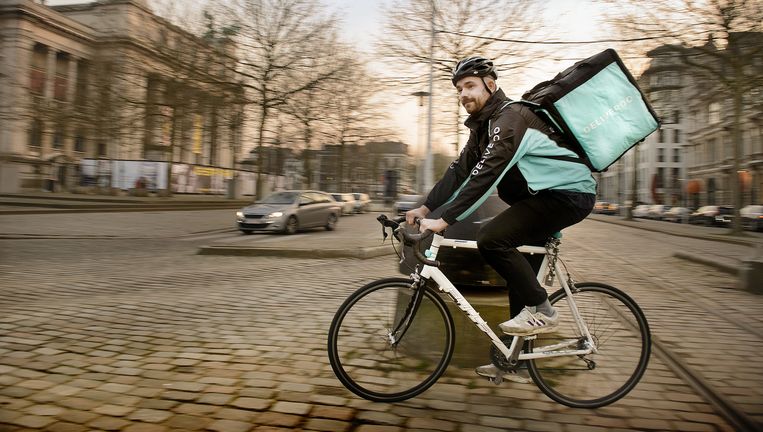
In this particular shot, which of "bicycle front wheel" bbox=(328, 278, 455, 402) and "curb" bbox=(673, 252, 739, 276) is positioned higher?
"curb" bbox=(673, 252, 739, 276)

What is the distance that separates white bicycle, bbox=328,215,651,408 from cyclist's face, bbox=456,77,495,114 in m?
0.80

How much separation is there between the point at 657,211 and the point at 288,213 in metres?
38.0

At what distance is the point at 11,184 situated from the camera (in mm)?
33438

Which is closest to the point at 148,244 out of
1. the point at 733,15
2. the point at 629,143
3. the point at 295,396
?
the point at 295,396

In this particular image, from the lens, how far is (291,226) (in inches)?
707

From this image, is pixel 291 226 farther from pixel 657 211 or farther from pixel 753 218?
pixel 657 211

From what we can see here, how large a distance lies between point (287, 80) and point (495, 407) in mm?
21132

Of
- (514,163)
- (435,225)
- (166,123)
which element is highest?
(166,123)

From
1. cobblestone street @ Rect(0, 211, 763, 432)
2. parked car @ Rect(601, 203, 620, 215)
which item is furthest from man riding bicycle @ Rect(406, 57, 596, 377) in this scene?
parked car @ Rect(601, 203, 620, 215)

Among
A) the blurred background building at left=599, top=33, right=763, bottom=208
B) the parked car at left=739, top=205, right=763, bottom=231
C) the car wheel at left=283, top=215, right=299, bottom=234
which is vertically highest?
the blurred background building at left=599, top=33, right=763, bottom=208

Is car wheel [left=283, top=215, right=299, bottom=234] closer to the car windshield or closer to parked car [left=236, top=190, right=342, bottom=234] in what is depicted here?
parked car [left=236, top=190, right=342, bottom=234]

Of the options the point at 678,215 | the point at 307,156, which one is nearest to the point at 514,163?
the point at 307,156

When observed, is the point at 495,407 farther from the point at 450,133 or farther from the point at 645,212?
the point at 645,212

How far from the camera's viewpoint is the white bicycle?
3.19 meters
